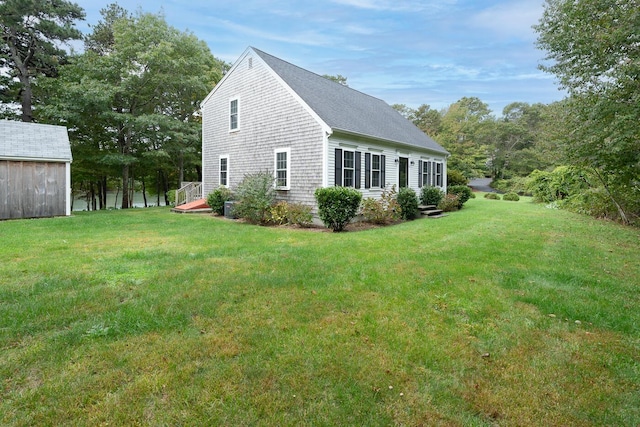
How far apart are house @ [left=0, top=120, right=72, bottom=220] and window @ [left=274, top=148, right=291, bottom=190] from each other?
328 inches

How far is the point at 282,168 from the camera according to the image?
40.8ft

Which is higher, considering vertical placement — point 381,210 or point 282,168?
point 282,168

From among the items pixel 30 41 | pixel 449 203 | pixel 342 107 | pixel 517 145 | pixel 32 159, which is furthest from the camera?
pixel 517 145

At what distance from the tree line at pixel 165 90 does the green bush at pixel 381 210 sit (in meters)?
5.75

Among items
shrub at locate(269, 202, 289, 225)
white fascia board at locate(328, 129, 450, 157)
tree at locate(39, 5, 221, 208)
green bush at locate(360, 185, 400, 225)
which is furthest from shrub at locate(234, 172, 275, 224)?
tree at locate(39, 5, 221, 208)

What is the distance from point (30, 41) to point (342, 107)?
1867 cm

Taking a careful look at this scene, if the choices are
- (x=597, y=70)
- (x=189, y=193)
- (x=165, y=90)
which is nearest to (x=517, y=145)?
(x=597, y=70)

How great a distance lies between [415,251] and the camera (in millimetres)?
6633

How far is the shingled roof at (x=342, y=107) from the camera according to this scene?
11.7m

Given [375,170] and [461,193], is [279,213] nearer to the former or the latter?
[375,170]

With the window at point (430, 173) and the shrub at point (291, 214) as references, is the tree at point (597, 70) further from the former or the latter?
the shrub at point (291, 214)

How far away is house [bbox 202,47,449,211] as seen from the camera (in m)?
11.3

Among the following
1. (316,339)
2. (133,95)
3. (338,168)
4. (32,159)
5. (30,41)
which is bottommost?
(316,339)

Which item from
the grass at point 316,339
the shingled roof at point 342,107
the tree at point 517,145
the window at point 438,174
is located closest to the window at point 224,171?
the shingled roof at point 342,107
